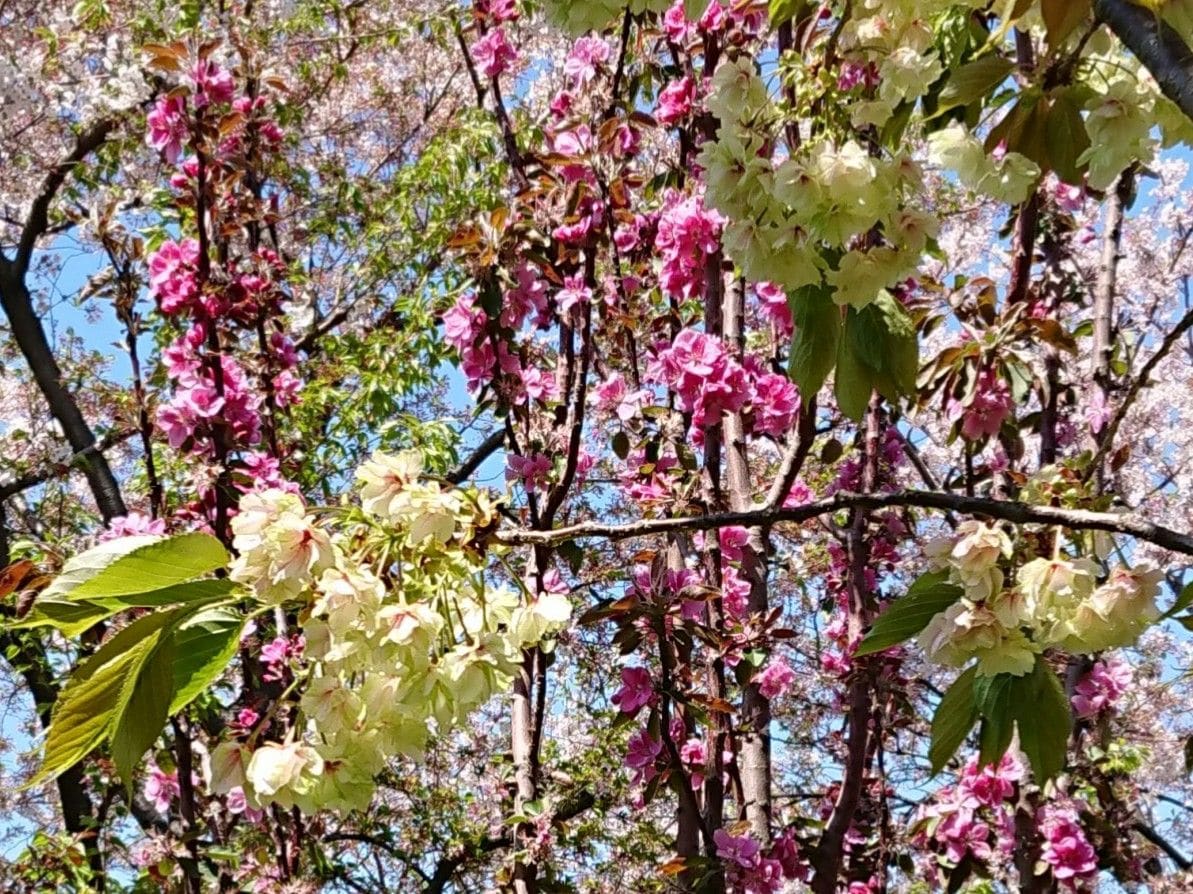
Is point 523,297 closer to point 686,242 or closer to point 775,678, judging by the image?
point 686,242

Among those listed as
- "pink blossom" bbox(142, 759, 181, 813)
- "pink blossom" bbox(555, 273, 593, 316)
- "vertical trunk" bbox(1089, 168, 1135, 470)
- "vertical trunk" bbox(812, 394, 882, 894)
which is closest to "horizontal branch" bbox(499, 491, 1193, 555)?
"vertical trunk" bbox(812, 394, 882, 894)

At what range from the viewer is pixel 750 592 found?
2.61 m

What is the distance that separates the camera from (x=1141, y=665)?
5016mm

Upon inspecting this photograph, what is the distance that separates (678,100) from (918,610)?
1880mm

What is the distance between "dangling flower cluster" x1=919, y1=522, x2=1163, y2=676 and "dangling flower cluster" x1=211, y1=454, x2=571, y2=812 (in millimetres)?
333

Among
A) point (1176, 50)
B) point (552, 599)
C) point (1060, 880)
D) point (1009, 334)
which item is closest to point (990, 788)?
point (1060, 880)

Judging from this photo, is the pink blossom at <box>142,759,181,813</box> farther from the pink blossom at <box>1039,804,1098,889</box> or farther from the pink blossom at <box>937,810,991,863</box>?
the pink blossom at <box>1039,804,1098,889</box>

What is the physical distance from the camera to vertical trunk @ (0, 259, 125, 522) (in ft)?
16.8

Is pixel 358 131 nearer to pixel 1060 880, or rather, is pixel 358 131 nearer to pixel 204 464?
pixel 204 464

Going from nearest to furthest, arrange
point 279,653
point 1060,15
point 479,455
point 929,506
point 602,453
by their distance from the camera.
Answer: point 1060,15 < point 929,506 < point 279,653 < point 602,453 < point 479,455

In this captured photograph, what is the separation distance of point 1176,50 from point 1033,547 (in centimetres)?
46

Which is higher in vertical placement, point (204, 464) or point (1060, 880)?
point (204, 464)

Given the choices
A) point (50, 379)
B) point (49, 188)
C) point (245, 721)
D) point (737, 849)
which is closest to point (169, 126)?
point (245, 721)

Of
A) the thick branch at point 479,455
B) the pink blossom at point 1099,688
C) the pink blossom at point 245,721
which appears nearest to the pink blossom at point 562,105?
the pink blossom at point 245,721
